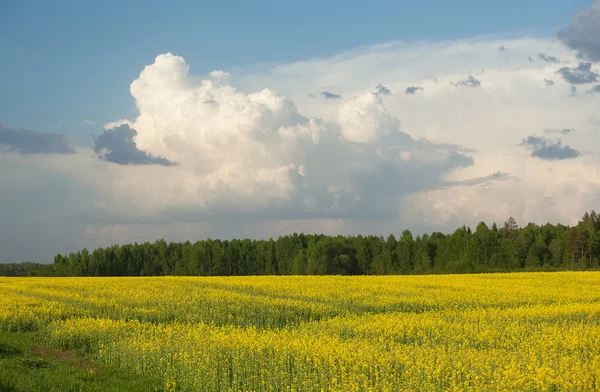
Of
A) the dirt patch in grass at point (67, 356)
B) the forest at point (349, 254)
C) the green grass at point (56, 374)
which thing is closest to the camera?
the green grass at point (56, 374)

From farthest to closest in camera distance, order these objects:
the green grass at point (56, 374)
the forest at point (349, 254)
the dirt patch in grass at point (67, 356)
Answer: the forest at point (349, 254) < the dirt patch in grass at point (67, 356) < the green grass at point (56, 374)

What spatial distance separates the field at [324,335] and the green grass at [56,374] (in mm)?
283

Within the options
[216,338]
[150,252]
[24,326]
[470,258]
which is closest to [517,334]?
[216,338]

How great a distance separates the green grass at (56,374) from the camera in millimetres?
18016

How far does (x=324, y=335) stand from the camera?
2283cm

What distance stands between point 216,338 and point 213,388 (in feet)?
17.8

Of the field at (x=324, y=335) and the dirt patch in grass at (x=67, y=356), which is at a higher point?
the field at (x=324, y=335)

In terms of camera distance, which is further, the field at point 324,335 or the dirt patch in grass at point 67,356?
the dirt patch in grass at point 67,356

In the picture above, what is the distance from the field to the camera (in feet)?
53.7

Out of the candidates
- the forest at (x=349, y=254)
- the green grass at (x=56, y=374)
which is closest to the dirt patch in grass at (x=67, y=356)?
the green grass at (x=56, y=374)

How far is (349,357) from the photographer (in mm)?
17781

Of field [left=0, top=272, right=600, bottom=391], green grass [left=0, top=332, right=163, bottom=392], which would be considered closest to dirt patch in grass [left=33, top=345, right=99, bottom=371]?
green grass [left=0, top=332, right=163, bottom=392]

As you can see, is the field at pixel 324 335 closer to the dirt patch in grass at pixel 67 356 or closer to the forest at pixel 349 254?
the dirt patch in grass at pixel 67 356

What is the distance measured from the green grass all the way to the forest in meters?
82.7
